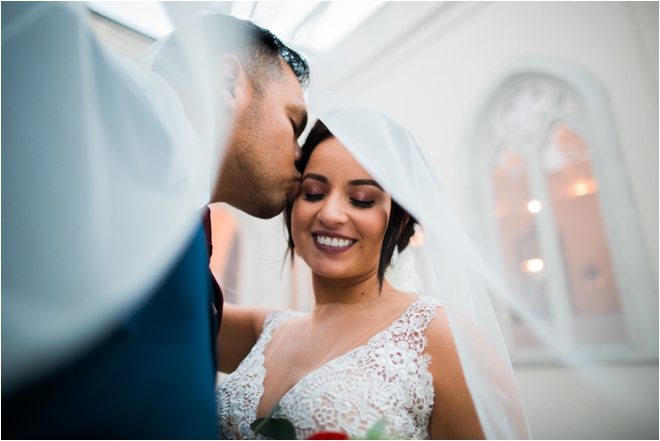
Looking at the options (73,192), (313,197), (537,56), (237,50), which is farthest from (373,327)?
(537,56)

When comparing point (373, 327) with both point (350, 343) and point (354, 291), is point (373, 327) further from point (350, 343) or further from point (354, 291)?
point (354, 291)

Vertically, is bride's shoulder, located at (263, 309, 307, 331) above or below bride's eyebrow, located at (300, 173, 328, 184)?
below

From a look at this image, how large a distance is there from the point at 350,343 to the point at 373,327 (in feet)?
0.35

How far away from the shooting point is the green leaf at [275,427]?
1076mm

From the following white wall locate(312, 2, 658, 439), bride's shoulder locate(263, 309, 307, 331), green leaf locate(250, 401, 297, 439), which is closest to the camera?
green leaf locate(250, 401, 297, 439)

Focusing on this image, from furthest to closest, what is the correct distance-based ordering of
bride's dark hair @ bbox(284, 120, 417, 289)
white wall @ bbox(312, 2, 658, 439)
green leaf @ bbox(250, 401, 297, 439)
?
1. white wall @ bbox(312, 2, 658, 439)
2. bride's dark hair @ bbox(284, 120, 417, 289)
3. green leaf @ bbox(250, 401, 297, 439)

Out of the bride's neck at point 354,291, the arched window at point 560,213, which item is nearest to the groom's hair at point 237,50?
the bride's neck at point 354,291

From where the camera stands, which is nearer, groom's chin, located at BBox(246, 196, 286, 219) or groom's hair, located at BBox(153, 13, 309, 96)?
groom's hair, located at BBox(153, 13, 309, 96)

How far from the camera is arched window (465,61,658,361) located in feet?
11.5

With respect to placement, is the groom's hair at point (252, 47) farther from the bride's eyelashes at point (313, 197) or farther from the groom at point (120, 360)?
the groom at point (120, 360)

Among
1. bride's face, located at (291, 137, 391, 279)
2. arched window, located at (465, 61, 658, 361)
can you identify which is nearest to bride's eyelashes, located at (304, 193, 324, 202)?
bride's face, located at (291, 137, 391, 279)

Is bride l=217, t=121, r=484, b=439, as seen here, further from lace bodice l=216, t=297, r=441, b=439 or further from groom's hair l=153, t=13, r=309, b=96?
groom's hair l=153, t=13, r=309, b=96

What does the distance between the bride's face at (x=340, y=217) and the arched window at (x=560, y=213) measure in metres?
3.23

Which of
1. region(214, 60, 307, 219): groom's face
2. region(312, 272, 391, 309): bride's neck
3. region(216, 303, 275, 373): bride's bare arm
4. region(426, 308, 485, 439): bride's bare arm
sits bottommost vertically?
region(426, 308, 485, 439): bride's bare arm
